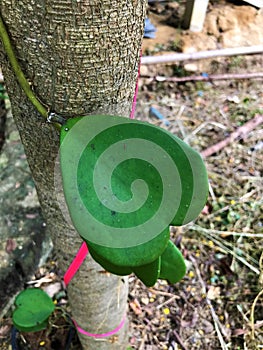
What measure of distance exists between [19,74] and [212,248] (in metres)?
1.02

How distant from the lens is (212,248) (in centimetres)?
132

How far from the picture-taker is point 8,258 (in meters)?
1.14

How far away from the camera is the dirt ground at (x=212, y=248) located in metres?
1.15

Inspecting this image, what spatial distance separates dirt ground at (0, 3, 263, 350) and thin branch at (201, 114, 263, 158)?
12 mm

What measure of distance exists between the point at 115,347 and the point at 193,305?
320 mm

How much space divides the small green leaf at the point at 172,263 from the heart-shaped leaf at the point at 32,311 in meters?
0.47

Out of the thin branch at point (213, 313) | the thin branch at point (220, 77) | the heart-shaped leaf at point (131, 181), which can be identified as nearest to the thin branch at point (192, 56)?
Result: the thin branch at point (220, 77)

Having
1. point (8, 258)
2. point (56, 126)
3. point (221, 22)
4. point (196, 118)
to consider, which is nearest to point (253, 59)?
point (221, 22)

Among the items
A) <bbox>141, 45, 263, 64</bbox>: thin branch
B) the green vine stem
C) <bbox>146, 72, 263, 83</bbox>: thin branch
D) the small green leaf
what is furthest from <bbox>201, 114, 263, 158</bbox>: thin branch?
the green vine stem

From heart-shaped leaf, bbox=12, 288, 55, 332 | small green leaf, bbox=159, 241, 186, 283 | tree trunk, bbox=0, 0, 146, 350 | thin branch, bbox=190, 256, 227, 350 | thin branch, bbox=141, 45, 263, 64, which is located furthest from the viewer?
thin branch, bbox=141, 45, 263, 64

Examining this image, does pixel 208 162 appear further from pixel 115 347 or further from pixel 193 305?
pixel 115 347

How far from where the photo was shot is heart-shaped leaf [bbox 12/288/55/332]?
964mm

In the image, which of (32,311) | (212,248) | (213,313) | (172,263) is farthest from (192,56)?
(172,263)

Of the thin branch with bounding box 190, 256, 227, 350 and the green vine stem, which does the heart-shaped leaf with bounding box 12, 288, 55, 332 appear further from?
the green vine stem
